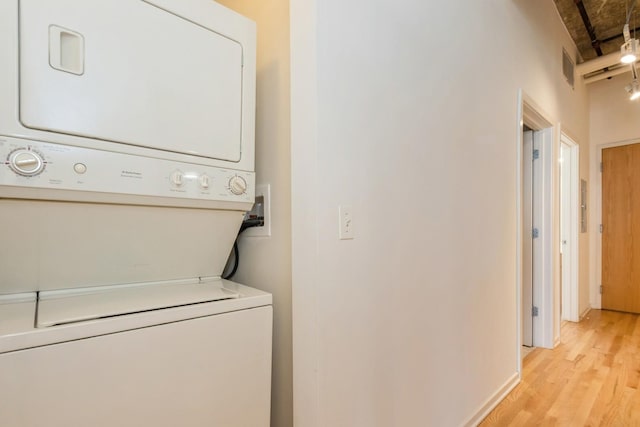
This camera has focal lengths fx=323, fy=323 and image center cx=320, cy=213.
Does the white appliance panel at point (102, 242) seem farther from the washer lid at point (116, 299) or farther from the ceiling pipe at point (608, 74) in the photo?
the ceiling pipe at point (608, 74)

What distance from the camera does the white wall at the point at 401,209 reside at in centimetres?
100

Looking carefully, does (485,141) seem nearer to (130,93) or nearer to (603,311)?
(130,93)

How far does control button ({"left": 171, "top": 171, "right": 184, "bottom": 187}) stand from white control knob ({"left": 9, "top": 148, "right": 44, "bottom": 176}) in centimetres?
28

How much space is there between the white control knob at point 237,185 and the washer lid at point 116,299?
0.31 m

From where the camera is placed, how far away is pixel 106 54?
800 millimetres

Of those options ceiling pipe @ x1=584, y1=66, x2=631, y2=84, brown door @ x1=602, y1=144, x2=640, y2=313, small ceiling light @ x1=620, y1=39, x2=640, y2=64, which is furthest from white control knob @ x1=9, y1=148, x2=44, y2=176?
brown door @ x1=602, y1=144, x2=640, y2=313

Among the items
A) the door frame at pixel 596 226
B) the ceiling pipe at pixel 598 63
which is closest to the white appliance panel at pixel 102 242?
the ceiling pipe at pixel 598 63

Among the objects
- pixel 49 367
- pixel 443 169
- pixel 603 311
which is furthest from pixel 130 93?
pixel 603 311

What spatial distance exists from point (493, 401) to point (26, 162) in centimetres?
247

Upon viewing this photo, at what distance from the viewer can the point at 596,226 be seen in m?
4.25

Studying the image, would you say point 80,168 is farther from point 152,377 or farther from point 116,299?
point 152,377

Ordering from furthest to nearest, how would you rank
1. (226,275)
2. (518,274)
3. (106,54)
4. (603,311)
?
1. (603,311)
2. (518,274)
3. (226,275)
4. (106,54)

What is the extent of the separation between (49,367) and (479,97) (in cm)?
216

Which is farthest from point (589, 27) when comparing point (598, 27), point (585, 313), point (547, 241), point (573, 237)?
point (585, 313)
